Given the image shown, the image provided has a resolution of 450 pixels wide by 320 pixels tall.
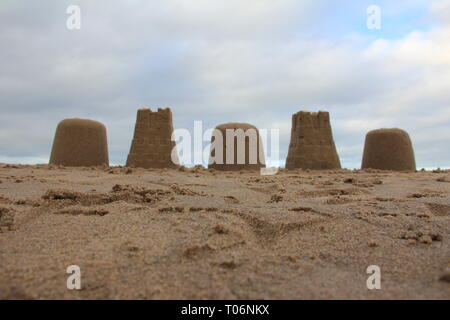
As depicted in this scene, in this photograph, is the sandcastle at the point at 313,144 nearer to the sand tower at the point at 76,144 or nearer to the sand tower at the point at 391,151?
the sand tower at the point at 391,151

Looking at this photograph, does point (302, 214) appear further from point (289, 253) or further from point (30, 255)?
point (30, 255)

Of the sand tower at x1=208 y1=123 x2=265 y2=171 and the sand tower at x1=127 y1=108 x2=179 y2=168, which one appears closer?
the sand tower at x1=127 y1=108 x2=179 y2=168

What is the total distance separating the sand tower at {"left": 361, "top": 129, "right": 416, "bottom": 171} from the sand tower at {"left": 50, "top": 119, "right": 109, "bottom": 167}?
6.67 m

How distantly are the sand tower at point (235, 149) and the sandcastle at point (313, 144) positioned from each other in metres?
0.90

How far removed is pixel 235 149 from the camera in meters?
8.59

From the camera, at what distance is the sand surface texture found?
4.52 ft

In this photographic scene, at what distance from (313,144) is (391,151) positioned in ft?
7.03

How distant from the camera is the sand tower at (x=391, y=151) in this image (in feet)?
30.3
